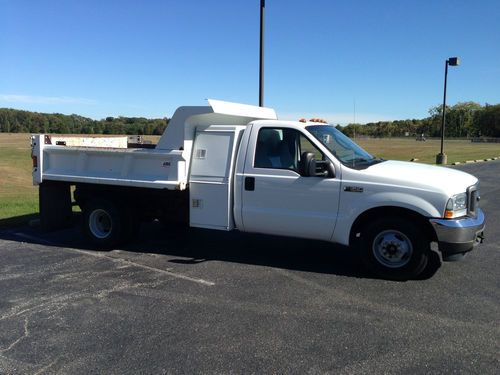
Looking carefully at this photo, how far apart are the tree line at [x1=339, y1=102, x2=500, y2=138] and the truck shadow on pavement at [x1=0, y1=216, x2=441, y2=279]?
124 meters

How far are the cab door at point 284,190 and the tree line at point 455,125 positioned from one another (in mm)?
125388

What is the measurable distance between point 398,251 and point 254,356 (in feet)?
8.85

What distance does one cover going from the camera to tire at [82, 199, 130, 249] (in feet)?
24.3

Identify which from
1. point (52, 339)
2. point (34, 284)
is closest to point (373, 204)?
point (52, 339)

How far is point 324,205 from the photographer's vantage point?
6.06 metres

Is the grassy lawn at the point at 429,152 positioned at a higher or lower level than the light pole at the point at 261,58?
lower

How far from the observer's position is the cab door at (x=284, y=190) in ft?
19.9

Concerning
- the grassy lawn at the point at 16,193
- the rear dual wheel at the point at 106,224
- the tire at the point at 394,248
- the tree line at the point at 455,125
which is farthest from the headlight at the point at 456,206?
the tree line at the point at 455,125

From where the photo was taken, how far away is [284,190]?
20.5ft

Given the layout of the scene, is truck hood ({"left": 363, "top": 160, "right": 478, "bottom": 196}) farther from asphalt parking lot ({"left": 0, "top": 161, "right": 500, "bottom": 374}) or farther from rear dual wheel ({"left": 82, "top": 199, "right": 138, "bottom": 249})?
rear dual wheel ({"left": 82, "top": 199, "right": 138, "bottom": 249})

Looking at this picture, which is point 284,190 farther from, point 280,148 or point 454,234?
point 454,234

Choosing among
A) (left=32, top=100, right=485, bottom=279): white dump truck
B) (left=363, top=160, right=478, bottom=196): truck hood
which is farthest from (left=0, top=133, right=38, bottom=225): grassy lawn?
(left=363, top=160, right=478, bottom=196): truck hood

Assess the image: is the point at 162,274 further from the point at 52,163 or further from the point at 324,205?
the point at 52,163

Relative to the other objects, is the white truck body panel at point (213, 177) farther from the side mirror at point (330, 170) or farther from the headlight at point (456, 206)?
the headlight at point (456, 206)
